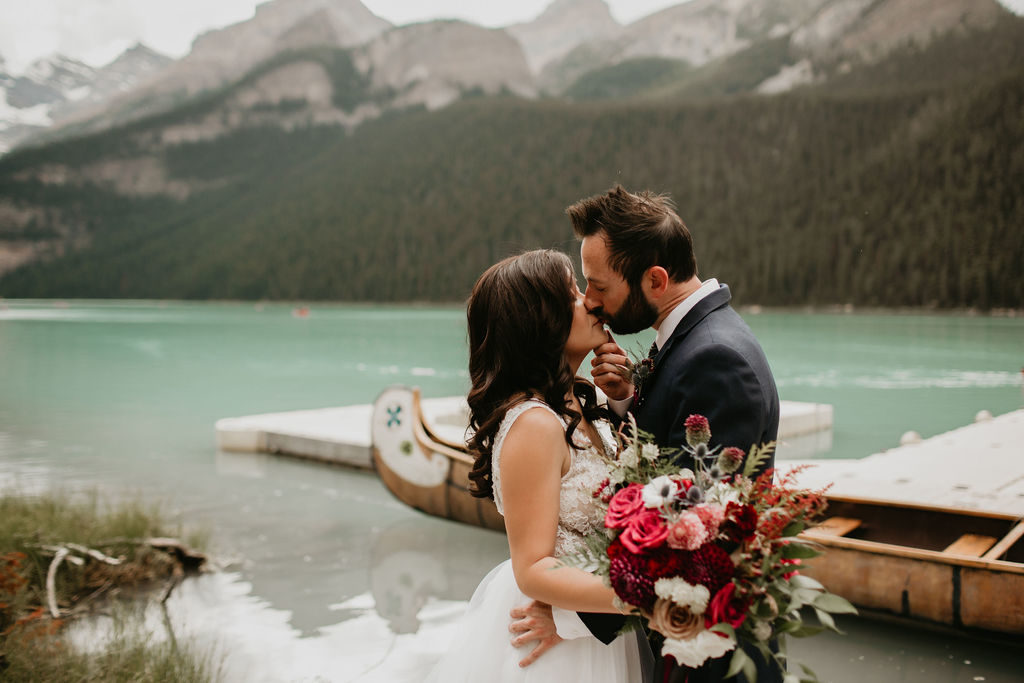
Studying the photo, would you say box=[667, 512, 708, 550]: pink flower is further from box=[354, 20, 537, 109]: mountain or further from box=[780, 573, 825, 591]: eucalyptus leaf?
box=[354, 20, 537, 109]: mountain

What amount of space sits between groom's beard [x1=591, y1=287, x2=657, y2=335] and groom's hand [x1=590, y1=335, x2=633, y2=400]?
0.20 ft

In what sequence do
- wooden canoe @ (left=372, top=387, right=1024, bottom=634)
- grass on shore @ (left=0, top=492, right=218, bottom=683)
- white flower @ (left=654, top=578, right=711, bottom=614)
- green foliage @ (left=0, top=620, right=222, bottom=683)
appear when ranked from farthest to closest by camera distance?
wooden canoe @ (left=372, top=387, right=1024, bottom=634), grass on shore @ (left=0, top=492, right=218, bottom=683), green foliage @ (left=0, top=620, right=222, bottom=683), white flower @ (left=654, top=578, right=711, bottom=614)

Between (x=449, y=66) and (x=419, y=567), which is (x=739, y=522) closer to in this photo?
(x=419, y=567)

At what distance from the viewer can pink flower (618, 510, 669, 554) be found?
4.88 ft

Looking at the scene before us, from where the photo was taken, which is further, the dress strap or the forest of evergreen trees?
the forest of evergreen trees

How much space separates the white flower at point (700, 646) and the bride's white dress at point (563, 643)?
1.57 ft

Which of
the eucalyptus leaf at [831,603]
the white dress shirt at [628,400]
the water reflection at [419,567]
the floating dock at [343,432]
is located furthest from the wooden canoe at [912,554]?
the eucalyptus leaf at [831,603]

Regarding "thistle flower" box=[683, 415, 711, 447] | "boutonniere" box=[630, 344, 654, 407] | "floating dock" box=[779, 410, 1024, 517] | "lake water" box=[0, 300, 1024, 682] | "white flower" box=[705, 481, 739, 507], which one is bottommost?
"lake water" box=[0, 300, 1024, 682]

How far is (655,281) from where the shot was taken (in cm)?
225

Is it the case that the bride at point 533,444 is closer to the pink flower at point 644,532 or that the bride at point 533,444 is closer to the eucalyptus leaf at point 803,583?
the pink flower at point 644,532

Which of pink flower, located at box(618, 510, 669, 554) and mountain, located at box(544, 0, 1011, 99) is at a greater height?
mountain, located at box(544, 0, 1011, 99)

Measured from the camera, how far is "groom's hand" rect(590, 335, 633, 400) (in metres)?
2.25

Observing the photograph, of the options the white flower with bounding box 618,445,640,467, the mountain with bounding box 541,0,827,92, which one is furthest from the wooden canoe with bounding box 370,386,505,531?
the mountain with bounding box 541,0,827,92

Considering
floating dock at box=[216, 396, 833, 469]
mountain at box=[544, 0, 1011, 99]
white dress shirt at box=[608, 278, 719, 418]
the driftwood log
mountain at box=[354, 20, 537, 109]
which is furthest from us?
mountain at box=[354, 20, 537, 109]
